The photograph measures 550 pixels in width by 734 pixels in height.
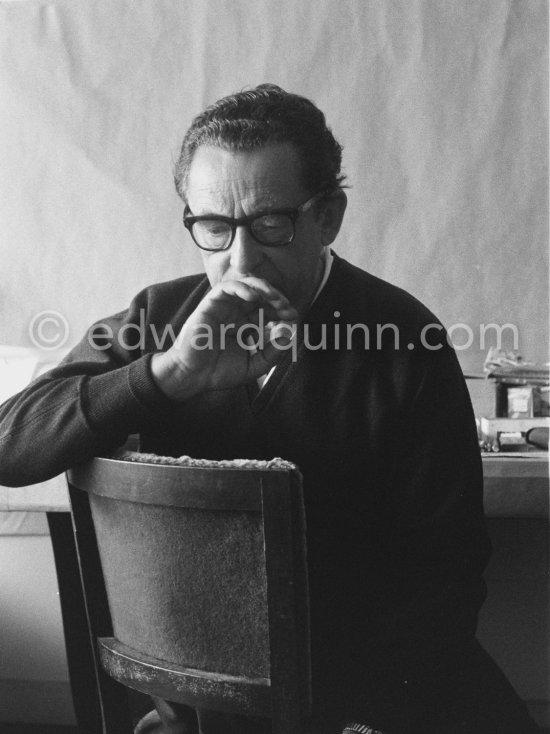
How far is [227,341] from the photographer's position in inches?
38.6

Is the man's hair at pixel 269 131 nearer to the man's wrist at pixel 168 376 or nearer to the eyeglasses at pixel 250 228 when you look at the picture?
the eyeglasses at pixel 250 228

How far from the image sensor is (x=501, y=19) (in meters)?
1.75

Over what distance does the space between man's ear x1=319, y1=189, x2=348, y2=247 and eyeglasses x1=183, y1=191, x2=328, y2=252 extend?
61mm

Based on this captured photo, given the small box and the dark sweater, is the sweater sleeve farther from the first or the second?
the small box

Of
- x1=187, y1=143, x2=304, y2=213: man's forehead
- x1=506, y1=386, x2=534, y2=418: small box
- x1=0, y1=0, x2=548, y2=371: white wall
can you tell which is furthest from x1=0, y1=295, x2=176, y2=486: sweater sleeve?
x1=0, y1=0, x2=548, y2=371: white wall

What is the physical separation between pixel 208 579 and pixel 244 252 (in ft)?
1.54

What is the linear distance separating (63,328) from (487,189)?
103cm

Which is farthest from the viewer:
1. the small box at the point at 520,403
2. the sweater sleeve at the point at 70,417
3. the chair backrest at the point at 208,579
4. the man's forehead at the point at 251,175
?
the small box at the point at 520,403

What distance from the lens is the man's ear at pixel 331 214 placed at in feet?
3.62

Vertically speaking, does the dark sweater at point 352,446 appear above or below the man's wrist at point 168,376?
below

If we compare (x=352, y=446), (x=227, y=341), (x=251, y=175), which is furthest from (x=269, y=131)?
(x=352, y=446)

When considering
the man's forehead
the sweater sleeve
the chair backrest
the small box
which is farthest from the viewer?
the small box

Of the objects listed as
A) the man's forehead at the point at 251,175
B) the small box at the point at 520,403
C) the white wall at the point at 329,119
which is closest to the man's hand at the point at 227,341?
the man's forehead at the point at 251,175

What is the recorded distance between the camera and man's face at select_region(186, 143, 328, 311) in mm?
1026
